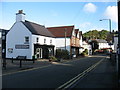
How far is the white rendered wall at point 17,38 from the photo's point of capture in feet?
109

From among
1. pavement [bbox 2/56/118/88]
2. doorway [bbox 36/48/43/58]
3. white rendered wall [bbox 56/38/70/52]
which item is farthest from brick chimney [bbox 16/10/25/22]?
pavement [bbox 2/56/118/88]

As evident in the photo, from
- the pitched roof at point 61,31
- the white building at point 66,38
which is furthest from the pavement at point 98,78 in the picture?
the pitched roof at point 61,31

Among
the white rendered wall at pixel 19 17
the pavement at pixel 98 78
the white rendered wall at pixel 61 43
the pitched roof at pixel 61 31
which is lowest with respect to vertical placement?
the pavement at pixel 98 78

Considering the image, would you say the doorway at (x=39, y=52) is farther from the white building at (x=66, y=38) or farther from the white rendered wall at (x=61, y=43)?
the white rendered wall at (x=61, y=43)

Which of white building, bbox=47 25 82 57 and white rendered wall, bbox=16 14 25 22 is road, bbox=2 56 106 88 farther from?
white building, bbox=47 25 82 57

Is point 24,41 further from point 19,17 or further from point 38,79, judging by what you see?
point 38,79

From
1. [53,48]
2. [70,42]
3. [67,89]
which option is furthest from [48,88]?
[70,42]

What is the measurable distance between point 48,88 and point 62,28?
42389 mm

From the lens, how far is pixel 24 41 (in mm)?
33844

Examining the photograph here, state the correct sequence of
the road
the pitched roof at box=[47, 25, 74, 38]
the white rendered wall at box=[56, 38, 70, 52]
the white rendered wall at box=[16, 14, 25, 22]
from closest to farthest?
the road, the white rendered wall at box=[16, 14, 25, 22], the white rendered wall at box=[56, 38, 70, 52], the pitched roof at box=[47, 25, 74, 38]

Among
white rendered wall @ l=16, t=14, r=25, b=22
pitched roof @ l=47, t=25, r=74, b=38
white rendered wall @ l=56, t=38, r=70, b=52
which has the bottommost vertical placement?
white rendered wall @ l=56, t=38, r=70, b=52

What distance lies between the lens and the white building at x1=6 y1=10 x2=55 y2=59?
109ft

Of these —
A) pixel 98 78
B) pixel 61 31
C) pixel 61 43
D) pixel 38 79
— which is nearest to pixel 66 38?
pixel 61 43

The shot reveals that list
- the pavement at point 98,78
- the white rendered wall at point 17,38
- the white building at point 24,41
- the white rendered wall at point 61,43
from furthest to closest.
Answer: the white rendered wall at point 61,43 → the white rendered wall at point 17,38 → the white building at point 24,41 → the pavement at point 98,78
